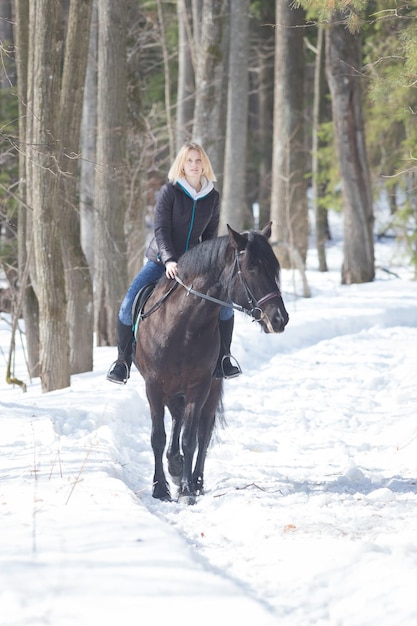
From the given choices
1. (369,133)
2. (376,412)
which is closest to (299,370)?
(376,412)

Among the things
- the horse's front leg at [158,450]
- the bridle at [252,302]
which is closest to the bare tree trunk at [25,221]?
the horse's front leg at [158,450]

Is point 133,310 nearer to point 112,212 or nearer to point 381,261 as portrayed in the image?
point 112,212

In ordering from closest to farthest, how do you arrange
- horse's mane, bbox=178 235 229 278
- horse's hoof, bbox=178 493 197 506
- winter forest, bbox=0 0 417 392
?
horse's mane, bbox=178 235 229 278 → horse's hoof, bbox=178 493 197 506 → winter forest, bbox=0 0 417 392

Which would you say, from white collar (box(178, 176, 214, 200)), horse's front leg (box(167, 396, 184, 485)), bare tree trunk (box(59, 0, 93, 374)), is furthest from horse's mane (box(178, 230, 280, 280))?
bare tree trunk (box(59, 0, 93, 374))

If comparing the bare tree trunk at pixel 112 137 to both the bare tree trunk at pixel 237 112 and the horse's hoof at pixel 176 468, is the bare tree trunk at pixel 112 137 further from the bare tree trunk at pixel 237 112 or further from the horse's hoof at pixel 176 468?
the horse's hoof at pixel 176 468

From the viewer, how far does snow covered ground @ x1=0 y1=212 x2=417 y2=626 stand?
4.37 m

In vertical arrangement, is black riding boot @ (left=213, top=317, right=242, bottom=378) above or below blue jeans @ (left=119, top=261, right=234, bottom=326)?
below

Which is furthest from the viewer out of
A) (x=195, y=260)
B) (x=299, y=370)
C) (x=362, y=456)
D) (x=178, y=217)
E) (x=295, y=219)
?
(x=295, y=219)

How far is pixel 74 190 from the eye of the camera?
1234 cm

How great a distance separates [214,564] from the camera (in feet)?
17.1

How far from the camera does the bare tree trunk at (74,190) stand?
1141 centimetres

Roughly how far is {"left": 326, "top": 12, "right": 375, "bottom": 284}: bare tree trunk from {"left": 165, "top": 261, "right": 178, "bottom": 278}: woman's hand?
13.8m

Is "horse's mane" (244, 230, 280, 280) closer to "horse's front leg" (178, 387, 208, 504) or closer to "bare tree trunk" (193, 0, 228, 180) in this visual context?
"horse's front leg" (178, 387, 208, 504)

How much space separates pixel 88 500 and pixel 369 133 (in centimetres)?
1938
